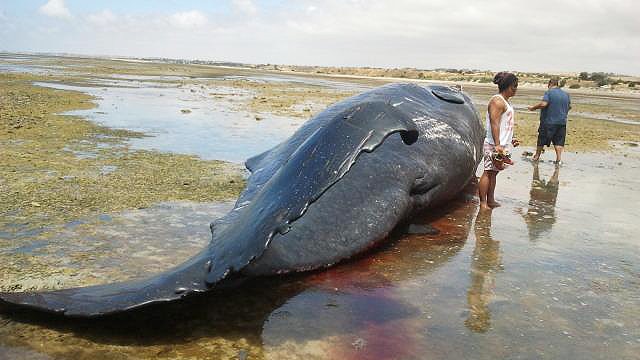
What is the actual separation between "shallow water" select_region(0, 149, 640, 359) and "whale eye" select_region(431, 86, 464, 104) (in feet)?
5.37

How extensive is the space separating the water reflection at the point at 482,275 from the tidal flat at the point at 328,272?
0.06 ft

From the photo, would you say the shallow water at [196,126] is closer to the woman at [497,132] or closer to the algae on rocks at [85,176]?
the algae on rocks at [85,176]

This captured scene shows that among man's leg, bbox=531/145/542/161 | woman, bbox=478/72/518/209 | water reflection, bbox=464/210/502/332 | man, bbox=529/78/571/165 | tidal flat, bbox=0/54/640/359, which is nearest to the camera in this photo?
tidal flat, bbox=0/54/640/359

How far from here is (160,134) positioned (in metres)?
11.9

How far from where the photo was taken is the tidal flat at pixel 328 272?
10.7 ft

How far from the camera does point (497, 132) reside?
22.5ft

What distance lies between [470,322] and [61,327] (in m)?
2.78

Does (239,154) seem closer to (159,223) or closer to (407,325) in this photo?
(159,223)

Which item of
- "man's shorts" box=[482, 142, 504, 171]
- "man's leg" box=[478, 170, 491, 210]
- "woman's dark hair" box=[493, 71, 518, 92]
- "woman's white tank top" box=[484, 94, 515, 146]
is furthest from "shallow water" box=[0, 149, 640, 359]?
"woman's dark hair" box=[493, 71, 518, 92]

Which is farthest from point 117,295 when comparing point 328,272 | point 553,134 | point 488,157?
point 553,134

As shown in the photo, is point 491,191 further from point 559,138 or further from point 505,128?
point 559,138

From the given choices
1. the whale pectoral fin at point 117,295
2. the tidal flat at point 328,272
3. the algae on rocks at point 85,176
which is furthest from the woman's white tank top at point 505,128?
the whale pectoral fin at point 117,295

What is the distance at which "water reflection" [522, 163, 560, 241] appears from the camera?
6.15 meters

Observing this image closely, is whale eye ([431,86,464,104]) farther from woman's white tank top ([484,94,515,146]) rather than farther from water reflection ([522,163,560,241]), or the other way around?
water reflection ([522,163,560,241])
